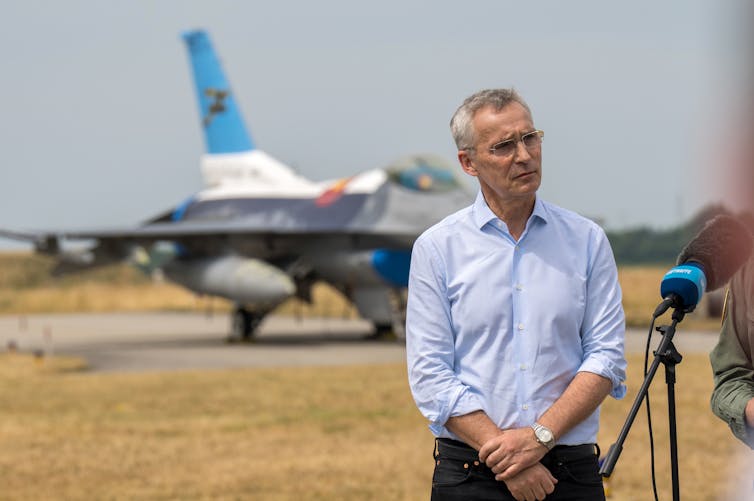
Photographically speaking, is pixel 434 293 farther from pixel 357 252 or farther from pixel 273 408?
pixel 357 252

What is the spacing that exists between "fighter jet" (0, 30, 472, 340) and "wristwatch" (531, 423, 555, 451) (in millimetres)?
20641

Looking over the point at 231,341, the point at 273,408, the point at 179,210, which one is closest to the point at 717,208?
the point at 273,408

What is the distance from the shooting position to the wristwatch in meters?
3.30

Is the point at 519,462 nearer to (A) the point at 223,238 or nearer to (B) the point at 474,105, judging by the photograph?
(B) the point at 474,105

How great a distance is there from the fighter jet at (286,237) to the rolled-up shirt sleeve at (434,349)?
2050cm

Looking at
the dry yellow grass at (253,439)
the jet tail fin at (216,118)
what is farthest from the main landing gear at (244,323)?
the dry yellow grass at (253,439)

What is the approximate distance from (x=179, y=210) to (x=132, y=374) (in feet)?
38.0

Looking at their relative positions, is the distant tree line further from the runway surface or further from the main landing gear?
the main landing gear

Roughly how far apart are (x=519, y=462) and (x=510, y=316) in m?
0.39

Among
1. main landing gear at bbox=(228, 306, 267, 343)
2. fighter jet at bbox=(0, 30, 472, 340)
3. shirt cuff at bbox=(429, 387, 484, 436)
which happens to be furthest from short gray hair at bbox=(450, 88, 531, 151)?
main landing gear at bbox=(228, 306, 267, 343)

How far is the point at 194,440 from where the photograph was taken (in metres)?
11.9

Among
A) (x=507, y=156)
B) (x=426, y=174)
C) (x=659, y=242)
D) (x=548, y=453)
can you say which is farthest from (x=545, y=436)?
(x=426, y=174)

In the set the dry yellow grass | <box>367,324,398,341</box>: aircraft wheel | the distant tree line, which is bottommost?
<box>367,324,398,341</box>: aircraft wheel

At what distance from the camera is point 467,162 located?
11.4ft
